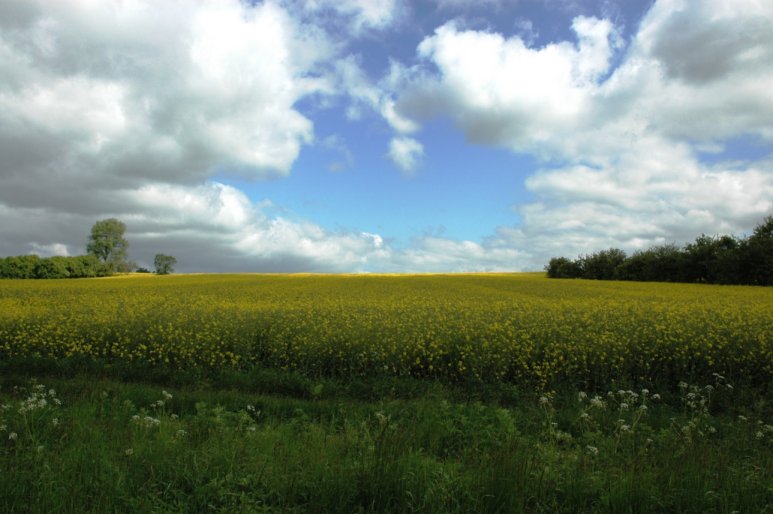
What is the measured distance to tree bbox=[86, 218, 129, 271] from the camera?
269 feet

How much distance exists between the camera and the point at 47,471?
4625mm

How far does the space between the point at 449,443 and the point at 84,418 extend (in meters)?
4.90

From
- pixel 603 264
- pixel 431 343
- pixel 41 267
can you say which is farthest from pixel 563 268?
pixel 41 267

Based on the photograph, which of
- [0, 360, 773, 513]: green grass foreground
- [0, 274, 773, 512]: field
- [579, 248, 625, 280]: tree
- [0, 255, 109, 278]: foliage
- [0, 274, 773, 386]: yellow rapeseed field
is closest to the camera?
[0, 360, 773, 513]: green grass foreground

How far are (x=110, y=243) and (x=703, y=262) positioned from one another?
86.7 m

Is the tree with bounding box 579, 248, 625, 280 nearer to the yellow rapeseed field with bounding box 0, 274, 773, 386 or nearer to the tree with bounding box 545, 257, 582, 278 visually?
the tree with bounding box 545, 257, 582, 278

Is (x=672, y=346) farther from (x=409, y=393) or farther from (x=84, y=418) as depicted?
(x=84, y=418)

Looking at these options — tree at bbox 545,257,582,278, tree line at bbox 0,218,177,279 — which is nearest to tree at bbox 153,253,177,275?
tree line at bbox 0,218,177,279

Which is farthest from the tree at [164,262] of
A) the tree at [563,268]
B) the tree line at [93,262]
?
the tree at [563,268]

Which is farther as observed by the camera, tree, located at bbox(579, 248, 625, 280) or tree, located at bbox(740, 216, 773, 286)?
tree, located at bbox(579, 248, 625, 280)

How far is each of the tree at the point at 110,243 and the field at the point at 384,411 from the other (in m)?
72.6

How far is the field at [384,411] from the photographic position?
443 centimetres

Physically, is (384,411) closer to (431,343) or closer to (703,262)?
(431,343)

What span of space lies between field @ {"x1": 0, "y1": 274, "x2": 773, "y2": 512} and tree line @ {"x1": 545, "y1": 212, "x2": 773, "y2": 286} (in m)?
33.6
